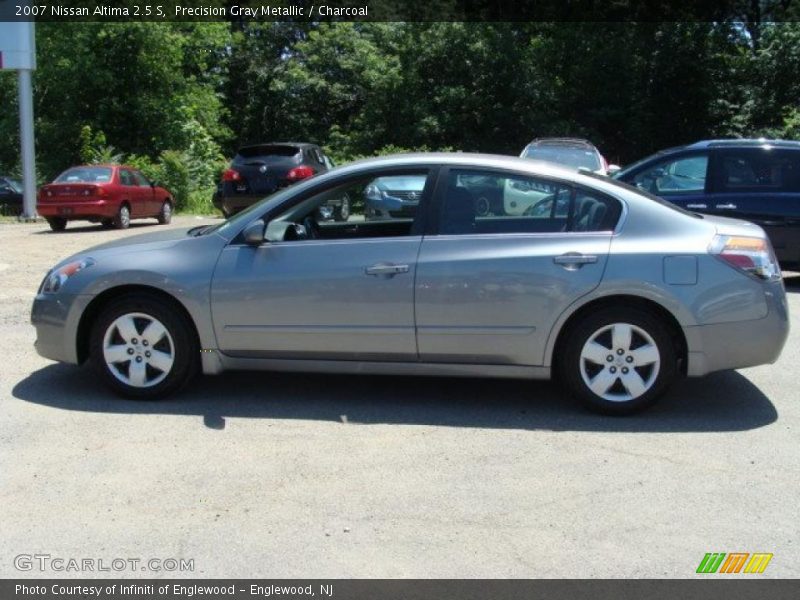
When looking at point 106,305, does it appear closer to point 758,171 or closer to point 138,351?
point 138,351

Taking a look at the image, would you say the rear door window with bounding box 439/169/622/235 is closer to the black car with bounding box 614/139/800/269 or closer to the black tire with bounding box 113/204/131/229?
the black car with bounding box 614/139/800/269

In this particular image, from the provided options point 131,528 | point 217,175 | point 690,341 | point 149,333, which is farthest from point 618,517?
point 217,175

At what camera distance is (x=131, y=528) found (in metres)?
4.11

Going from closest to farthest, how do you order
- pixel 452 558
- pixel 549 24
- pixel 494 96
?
pixel 452 558 → pixel 494 96 → pixel 549 24

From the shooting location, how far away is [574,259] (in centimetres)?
562

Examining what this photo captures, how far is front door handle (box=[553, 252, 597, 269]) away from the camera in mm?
5605

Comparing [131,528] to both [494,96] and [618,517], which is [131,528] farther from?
[494,96]

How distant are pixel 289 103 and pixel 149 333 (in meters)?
31.3

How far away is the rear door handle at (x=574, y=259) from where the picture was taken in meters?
5.61

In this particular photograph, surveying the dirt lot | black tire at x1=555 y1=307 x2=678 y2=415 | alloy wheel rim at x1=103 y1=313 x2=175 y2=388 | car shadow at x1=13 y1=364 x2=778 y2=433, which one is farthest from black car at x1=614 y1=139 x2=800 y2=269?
alloy wheel rim at x1=103 y1=313 x2=175 y2=388

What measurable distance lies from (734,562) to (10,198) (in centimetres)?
2555

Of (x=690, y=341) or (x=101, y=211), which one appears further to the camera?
(x=101, y=211)

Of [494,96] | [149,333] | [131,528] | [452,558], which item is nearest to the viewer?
[452,558]
